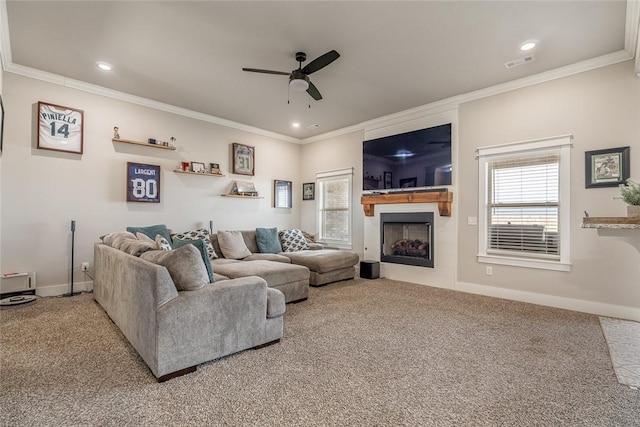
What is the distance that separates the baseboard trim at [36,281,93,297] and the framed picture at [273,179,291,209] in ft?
11.7

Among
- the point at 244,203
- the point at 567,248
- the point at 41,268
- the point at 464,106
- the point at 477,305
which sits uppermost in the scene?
the point at 464,106

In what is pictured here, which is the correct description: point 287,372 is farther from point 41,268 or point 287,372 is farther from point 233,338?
point 41,268

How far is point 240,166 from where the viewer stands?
605 centimetres

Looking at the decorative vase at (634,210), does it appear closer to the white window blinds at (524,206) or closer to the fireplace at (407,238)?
the white window blinds at (524,206)

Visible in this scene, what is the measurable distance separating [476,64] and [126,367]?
471 centimetres

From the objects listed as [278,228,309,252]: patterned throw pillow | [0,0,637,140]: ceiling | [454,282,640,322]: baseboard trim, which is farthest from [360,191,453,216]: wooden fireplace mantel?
[0,0,637,140]: ceiling

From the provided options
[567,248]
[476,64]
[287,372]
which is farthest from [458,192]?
[287,372]

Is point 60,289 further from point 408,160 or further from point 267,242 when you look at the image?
point 408,160

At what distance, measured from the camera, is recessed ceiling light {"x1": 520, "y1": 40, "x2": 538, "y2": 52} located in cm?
319

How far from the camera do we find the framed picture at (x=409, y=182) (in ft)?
16.9

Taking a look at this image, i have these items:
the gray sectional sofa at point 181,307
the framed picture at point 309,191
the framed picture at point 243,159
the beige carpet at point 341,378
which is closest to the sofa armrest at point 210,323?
the gray sectional sofa at point 181,307

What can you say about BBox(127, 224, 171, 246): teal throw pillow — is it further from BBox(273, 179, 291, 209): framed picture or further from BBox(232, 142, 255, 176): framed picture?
BBox(273, 179, 291, 209): framed picture

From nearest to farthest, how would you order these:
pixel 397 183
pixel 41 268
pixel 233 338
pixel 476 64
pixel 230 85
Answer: pixel 233 338, pixel 476 64, pixel 41 268, pixel 230 85, pixel 397 183

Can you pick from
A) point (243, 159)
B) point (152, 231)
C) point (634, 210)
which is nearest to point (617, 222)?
point (634, 210)
